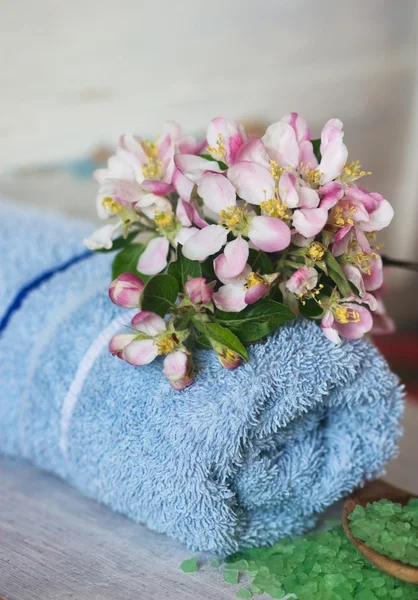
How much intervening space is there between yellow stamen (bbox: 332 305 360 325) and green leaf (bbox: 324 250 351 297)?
0.04ft

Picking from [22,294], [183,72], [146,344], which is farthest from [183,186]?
[183,72]

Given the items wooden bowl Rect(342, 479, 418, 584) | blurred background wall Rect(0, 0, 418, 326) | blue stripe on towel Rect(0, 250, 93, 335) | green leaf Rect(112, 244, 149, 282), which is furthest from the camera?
blurred background wall Rect(0, 0, 418, 326)

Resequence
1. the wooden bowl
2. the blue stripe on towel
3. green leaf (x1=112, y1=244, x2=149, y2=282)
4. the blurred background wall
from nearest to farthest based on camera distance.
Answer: the wooden bowl < green leaf (x1=112, y1=244, x2=149, y2=282) < the blue stripe on towel < the blurred background wall

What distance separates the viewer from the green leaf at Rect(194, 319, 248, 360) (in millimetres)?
449

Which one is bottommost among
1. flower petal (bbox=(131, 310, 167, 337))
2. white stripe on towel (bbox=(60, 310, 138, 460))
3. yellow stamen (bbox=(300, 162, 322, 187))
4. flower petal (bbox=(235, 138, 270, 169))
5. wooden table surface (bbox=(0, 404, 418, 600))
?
wooden table surface (bbox=(0, 404, 418, 600))

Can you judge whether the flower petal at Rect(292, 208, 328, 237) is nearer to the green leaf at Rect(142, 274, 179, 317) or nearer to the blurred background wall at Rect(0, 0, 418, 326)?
the green leaf at Rect(142, 274, 179, 317)

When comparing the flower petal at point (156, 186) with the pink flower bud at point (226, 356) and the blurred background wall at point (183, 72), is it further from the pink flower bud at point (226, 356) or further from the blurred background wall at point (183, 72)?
the blurred background wall at point (183, 72)

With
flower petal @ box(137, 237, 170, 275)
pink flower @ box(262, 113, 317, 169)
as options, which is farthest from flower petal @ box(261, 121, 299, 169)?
flower petal @ box(137, 237, 170, 275)

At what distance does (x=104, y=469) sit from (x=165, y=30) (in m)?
0.70

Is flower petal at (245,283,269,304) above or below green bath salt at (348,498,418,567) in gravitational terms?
above

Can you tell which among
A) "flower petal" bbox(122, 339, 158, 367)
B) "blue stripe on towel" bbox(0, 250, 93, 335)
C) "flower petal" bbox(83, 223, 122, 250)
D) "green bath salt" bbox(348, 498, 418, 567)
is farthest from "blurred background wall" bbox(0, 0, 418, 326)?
"green bath salt" bbox(348, 498, 418, 567)

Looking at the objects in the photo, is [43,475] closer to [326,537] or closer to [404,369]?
[326,537]

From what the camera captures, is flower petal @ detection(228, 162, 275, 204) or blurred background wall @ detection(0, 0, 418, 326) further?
blurred background wall @ detection(0, 0, 418, 326)

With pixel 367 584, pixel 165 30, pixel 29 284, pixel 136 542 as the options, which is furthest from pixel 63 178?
pixel 367 584
